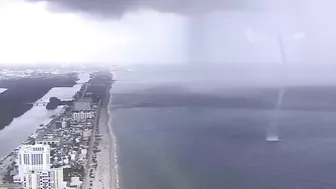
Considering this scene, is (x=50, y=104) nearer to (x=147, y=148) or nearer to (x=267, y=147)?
(x=147, y=148)

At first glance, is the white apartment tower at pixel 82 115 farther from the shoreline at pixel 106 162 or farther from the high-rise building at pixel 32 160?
the high-rise building at pixel 32 160

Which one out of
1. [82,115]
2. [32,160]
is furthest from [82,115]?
[32,160]

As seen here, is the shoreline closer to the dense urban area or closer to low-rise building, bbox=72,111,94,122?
the dense urban area

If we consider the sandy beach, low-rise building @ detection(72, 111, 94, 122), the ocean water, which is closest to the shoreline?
the sandy beach

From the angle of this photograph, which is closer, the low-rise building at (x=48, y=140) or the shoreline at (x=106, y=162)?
the shoreline at (x=106, y=162)

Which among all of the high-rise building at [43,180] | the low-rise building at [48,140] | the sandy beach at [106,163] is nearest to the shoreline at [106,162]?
the sandy beach at [106,163]

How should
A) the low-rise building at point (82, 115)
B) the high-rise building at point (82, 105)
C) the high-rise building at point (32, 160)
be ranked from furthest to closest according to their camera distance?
the high-rise building at point (82, 105) → the low-rise building at point (82, 115) → the high-rise building at point (32, 160)

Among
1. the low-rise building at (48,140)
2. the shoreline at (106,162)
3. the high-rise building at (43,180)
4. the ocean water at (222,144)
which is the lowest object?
the ocean water at (222,144)
